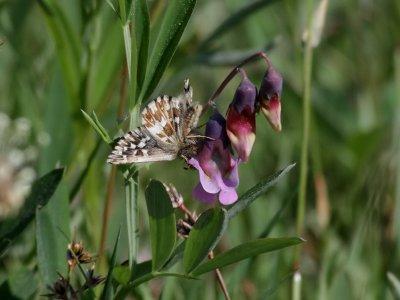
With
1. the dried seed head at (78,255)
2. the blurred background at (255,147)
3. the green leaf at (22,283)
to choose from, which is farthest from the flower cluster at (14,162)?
the dried seed head at (78,255)

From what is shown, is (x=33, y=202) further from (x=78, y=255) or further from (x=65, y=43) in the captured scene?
(x=65, y=43)

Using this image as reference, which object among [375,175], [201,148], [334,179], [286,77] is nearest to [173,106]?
[201,148]

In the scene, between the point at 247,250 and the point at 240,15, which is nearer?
the point at 247,250

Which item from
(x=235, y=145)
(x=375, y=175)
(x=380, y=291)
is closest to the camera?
(x=235, y=145)

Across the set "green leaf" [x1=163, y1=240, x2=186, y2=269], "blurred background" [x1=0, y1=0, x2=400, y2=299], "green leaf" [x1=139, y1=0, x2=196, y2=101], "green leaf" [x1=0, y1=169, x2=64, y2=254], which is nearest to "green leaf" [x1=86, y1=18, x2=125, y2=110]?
"blurred background" [x1=0, y1=0, x2=400, y2=299]

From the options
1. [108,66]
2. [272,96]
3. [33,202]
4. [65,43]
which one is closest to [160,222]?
[272,96]

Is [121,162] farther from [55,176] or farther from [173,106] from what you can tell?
[55,176]

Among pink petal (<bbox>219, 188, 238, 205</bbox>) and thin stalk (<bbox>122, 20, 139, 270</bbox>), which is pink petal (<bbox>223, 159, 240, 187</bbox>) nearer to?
pink petal (<bbox>219, 188, 238, 205</bbox>)
